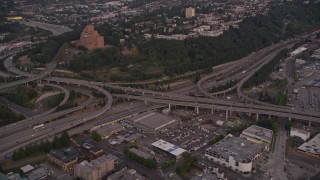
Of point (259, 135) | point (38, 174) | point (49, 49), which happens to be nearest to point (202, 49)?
point (49, 49)

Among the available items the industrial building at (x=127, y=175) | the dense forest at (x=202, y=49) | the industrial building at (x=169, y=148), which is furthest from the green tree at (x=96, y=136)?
Result: the dense forest at (x=202, y=49)

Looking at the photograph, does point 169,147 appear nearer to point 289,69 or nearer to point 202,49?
point 289,69

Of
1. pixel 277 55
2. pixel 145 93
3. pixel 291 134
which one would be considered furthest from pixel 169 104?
pixel 277 55

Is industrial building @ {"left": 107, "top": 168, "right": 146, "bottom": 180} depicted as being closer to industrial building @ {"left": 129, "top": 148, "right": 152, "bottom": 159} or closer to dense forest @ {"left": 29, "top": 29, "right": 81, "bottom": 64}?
industrial building @ {"left": 129, "top": 148, "right": 152, "bottom": 159}

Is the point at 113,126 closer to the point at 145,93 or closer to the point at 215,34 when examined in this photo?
the point at 145,93

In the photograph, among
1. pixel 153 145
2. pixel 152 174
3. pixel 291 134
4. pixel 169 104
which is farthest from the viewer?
pixel 169 104

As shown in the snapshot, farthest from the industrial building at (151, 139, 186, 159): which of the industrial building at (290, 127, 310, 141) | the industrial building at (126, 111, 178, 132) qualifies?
the industrial building at (290, 127, 310, 141)

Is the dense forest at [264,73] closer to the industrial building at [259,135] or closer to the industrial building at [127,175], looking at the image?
the industrial building at [259,135]
